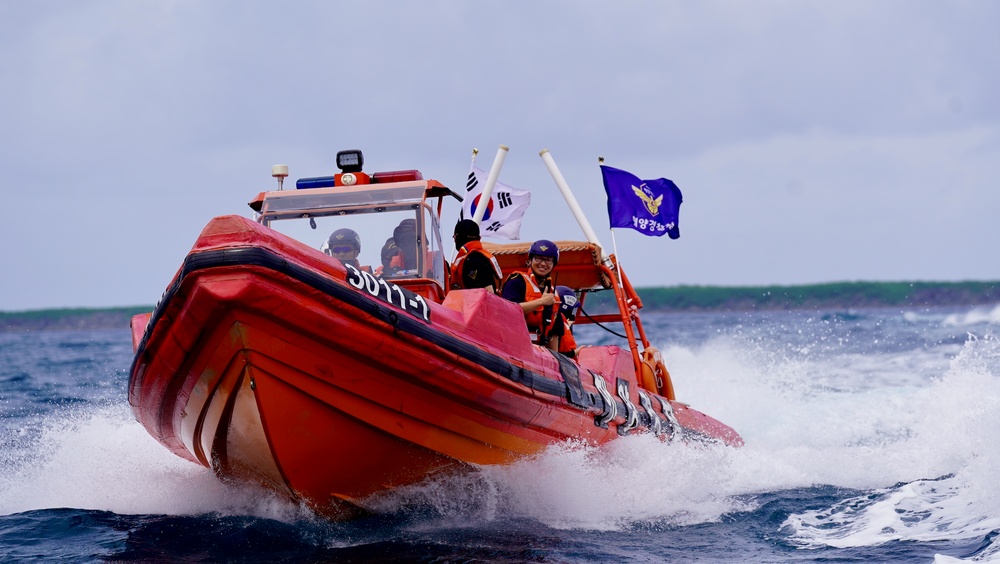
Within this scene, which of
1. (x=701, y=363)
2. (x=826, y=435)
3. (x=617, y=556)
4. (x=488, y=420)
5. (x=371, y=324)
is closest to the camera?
(x=371, y=324)

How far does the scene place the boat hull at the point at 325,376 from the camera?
5844 mm

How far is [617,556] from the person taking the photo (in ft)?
Answer: 21.2

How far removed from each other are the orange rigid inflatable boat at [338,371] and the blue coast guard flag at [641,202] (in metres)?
3.65

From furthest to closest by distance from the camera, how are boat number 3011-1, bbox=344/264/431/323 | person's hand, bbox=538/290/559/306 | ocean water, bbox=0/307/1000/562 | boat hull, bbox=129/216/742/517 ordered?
person's hand, bbox=538/290/559/306 < ocean water, bbox=0/307/1000/562 < boat number 3011-1, bbox=344/264/431/323 < boat hull, bbox=129/216/742/517

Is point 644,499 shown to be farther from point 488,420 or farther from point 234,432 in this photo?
point 234,432

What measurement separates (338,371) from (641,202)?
5.89m

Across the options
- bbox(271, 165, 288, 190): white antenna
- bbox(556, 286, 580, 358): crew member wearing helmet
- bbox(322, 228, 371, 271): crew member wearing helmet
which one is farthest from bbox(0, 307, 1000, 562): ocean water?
bbox(271, 165, 288, 190): white antenna

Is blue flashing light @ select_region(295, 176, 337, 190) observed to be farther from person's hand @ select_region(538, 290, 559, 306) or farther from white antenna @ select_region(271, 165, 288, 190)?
person's hand @ select_region(538, 290, 559, 306)

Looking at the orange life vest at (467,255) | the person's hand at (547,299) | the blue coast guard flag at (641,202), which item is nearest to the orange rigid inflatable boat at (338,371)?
the orange life vest at (467,255)

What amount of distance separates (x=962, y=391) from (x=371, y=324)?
8.40 meters

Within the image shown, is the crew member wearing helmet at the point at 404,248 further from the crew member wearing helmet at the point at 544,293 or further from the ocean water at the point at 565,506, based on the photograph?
the ocean water at the point at 565,506

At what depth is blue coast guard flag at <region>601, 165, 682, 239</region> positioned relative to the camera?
11.4m

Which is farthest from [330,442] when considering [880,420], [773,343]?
[773,343]

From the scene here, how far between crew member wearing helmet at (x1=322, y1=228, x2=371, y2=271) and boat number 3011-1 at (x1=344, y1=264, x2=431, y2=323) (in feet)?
5.11
